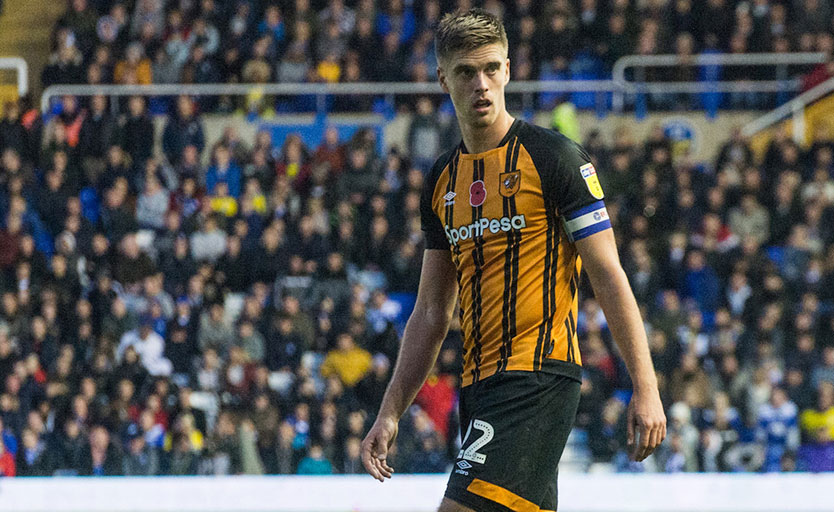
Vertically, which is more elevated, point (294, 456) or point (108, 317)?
point (108, 317)

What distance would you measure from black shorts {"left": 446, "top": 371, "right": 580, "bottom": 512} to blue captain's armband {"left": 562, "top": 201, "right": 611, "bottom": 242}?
0.44m

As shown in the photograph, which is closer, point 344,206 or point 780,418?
point 780,418

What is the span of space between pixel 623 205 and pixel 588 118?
111 inches

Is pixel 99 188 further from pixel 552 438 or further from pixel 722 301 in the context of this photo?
pixel 552 438

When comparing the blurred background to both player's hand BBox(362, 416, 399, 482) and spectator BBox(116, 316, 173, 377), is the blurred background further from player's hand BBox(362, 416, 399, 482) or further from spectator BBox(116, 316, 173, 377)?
player's hand BBox(362, 416, 399, 482)

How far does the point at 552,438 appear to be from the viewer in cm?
386


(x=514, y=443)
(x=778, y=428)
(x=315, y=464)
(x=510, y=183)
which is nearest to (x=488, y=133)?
(x=510, y=183)

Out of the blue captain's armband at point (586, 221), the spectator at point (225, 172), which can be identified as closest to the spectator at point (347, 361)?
the spectator at point (225, 172)

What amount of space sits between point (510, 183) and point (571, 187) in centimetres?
20

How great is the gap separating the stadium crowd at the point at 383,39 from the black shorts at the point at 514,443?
512 inches

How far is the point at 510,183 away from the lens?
3.95 m

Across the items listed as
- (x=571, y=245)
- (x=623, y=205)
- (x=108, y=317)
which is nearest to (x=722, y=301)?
(x=623, y=205)

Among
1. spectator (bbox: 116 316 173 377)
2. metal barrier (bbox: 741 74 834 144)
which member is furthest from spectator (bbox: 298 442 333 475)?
metal barrier (bbox: 741 74 834 144)

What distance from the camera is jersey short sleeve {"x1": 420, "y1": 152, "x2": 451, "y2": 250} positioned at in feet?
13.8
